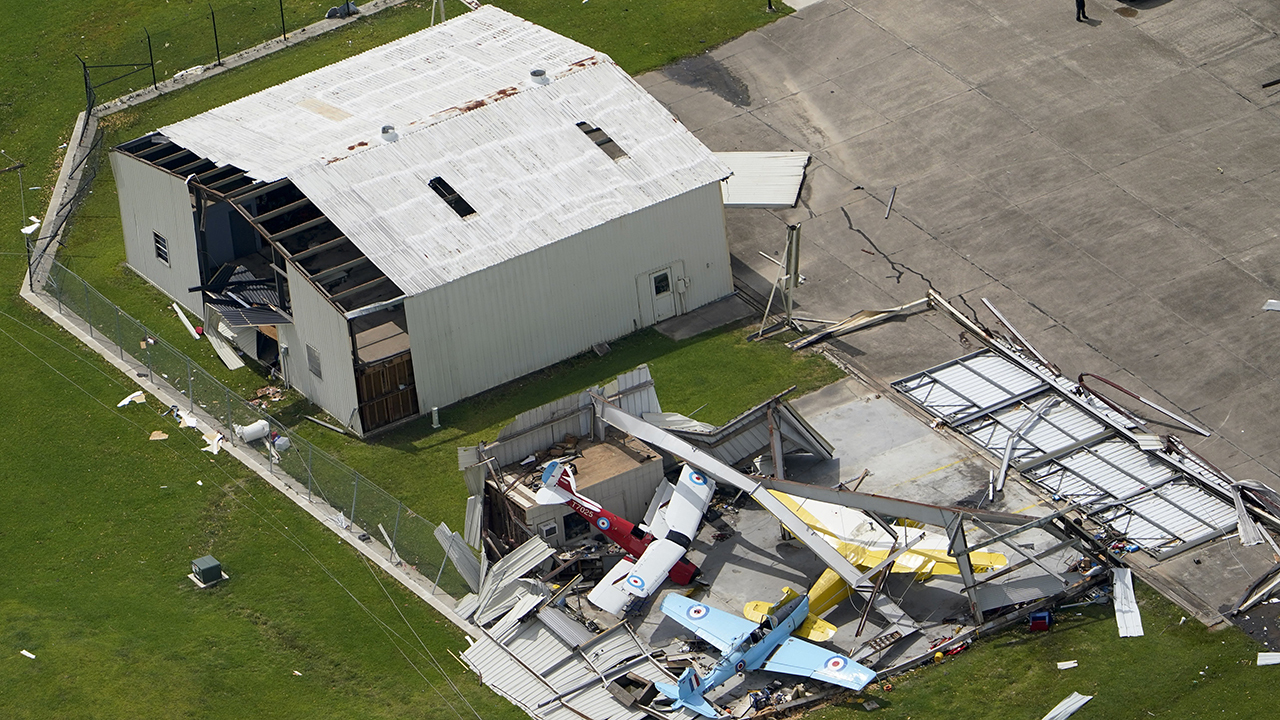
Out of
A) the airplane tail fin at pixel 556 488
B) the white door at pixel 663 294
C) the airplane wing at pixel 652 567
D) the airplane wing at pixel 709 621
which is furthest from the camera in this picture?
the white door at pixel 663 294

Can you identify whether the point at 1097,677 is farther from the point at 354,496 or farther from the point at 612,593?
the point at 354,496

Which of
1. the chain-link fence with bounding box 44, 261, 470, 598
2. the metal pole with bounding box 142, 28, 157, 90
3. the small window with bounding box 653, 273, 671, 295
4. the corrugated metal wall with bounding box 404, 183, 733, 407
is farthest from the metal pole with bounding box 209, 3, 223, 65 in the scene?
the small window with bounding box 653, 273, 671, 295

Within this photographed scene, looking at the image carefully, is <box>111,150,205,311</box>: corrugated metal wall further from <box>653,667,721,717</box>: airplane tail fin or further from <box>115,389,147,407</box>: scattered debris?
<box>653,667,721,717</box>: airplane tail fin

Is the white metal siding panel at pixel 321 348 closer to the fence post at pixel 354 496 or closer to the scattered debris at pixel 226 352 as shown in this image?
the scattered debris at pixel 226 352

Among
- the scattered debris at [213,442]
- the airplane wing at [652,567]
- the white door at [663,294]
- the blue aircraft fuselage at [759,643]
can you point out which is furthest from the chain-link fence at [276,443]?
the white door at [663,294]

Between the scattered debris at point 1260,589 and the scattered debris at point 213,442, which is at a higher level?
the scattered debris at point 213,442

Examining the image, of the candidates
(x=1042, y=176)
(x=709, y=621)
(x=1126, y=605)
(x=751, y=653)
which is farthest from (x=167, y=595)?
(x=1042, y=176)

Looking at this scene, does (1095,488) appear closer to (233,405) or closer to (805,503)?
(805,503)
